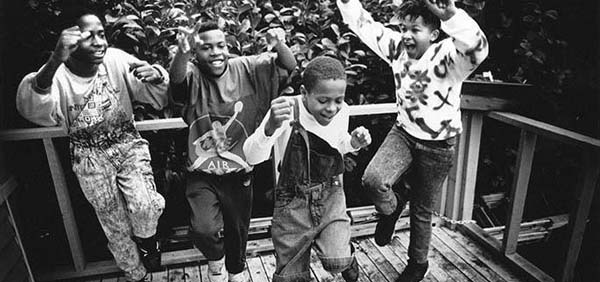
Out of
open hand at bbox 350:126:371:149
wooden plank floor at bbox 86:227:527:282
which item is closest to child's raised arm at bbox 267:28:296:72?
open hand at bbox 350:126:371:149

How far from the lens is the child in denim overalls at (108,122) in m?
2.04

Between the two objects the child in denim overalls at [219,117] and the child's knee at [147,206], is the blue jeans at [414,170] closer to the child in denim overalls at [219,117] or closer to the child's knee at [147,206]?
the child in denim overalls at [219,117]

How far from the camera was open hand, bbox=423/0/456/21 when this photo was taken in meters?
2.01

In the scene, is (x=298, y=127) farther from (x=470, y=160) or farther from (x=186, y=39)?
(x=470, y=160)

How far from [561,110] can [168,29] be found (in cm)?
290

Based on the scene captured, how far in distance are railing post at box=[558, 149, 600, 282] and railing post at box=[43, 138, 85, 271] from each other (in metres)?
2.76

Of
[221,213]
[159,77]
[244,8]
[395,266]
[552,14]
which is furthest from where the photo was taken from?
[552,14]

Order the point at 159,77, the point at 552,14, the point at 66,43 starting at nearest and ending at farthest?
the point at 66,43
the point at 159,77
the point at 552,14

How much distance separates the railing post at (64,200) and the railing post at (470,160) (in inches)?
98.4

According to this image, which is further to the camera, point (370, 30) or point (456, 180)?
point (456, 180)

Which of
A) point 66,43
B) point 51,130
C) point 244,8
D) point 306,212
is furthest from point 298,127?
point 51,130

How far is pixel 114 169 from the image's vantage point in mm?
2246

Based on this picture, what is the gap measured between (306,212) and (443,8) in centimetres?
114

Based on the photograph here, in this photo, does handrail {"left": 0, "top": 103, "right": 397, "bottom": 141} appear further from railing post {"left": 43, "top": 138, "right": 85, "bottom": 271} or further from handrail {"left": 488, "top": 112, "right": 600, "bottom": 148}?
handrail {"left": 488, "top": 112, "right": 600, "bottom": 148}
